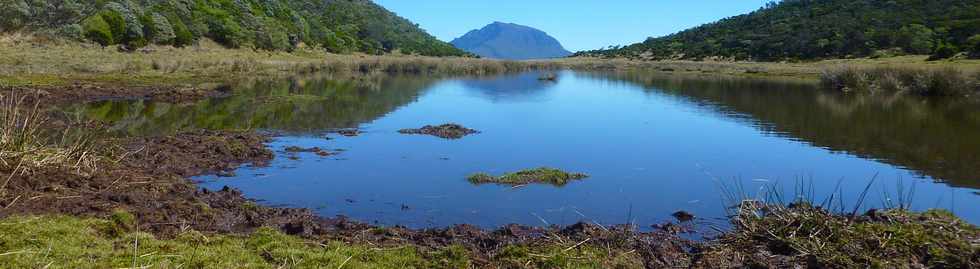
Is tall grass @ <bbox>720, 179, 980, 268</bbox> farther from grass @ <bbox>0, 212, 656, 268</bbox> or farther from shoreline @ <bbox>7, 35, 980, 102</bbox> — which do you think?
shoreline @ <bbox>7, 35, 980, 102</bbox>

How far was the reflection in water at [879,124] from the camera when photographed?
16562mm

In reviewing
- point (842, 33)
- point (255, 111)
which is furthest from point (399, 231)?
point (842, 33)

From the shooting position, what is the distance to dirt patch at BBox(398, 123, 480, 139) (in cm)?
1989

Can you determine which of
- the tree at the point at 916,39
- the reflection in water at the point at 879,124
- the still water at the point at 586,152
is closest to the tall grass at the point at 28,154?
the still water at the point at 586,152

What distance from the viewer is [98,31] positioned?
47188mm

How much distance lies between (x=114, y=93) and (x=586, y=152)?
802 inches

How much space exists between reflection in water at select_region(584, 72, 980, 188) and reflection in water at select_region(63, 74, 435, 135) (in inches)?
581

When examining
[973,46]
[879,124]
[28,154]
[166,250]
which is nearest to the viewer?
[166,250]

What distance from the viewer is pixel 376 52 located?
9294 cm

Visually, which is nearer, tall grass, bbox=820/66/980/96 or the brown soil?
the brown soil

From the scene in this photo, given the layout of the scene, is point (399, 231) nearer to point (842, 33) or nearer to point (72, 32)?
point (72, 32)

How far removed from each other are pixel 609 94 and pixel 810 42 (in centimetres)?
5129

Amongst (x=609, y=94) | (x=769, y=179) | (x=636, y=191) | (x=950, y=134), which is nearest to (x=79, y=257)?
(x=636, y=191)

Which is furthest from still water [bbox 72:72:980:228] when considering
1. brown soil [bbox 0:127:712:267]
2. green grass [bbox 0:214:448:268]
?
green grass [bbox 0:214:448:268]
